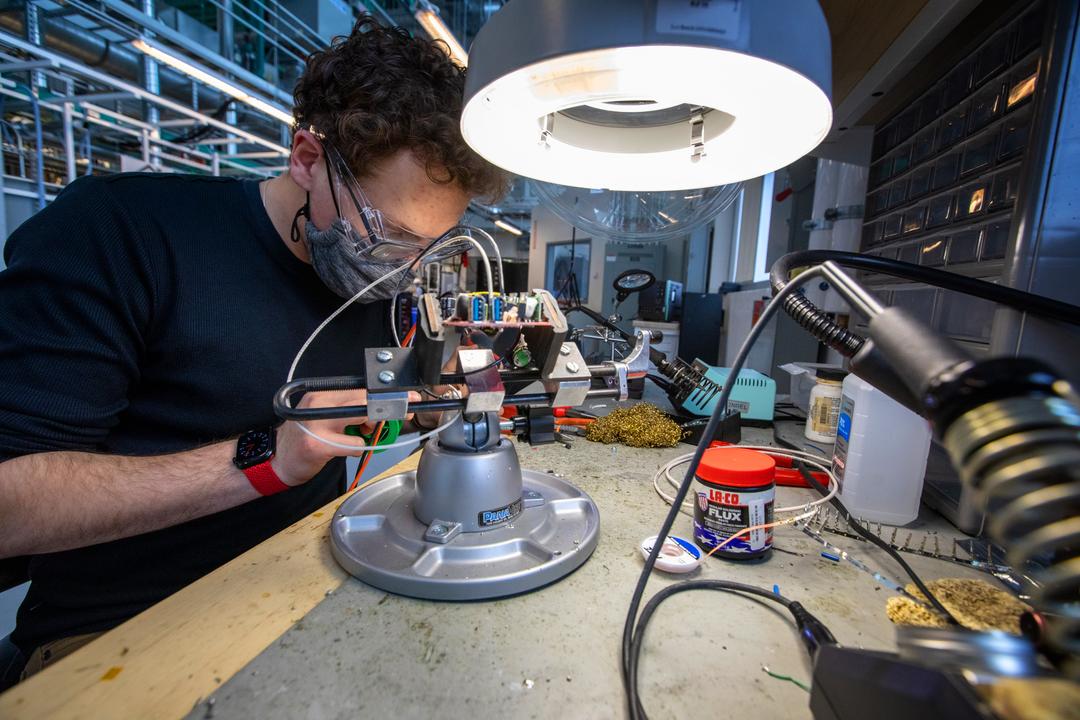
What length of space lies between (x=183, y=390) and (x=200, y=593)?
46 centimetres

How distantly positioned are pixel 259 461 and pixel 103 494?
186mm

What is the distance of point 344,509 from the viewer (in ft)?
1.98

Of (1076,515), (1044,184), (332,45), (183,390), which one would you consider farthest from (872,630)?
(332,45)

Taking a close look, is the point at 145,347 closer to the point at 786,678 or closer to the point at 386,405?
the point at 386,405

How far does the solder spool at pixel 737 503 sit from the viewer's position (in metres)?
0.55

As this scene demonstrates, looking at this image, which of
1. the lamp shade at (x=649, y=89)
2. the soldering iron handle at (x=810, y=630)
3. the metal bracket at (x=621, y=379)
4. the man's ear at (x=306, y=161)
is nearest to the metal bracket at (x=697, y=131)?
the lamp shade at (x=649, y=89)

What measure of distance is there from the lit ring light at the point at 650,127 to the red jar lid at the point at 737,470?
38cm

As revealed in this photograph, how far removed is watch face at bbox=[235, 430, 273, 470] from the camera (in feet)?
2.14

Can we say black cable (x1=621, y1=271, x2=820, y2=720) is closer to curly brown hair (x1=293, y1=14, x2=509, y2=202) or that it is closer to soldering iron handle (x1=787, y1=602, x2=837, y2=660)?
soldering iron handle (x1=787, y1=602, x2=837, y2=660)

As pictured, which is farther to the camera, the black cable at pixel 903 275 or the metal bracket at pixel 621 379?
the metal bracket at pixel 621 379

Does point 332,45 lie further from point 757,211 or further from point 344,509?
point 757,211

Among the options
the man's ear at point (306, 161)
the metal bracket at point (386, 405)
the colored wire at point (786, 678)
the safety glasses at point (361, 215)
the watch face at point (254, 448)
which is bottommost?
the colored wire at point (786, 678)

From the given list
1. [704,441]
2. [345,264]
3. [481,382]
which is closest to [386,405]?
[481,382]

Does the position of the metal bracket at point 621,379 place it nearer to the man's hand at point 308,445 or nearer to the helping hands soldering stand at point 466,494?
the helping hands soldering stand at point 466,494
